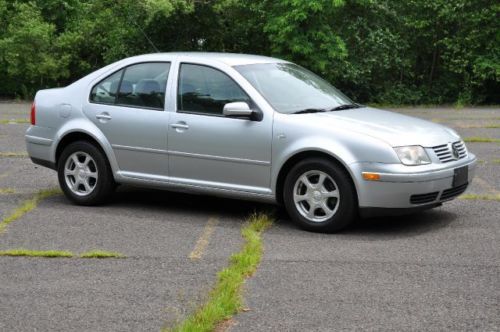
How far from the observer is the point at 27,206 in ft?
29.7

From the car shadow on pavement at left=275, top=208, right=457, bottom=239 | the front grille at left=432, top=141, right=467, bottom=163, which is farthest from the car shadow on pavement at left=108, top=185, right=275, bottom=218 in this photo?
the front grille at left=432, top=141, right=467, bottom=163

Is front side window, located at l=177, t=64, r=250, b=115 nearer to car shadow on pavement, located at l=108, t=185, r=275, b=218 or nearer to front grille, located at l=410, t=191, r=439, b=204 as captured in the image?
car shadow on pavement, located at l=108, t=185, r=275, b=218

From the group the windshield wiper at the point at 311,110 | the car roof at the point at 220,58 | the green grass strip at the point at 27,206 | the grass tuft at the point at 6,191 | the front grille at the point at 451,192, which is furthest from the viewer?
the grass tuft at the point at 6,191

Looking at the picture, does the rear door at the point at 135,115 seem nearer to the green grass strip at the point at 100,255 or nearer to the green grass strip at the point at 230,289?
the green grass strip at the point at 230,289

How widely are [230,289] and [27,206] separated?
12.4 ft

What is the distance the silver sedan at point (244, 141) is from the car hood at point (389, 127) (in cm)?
1

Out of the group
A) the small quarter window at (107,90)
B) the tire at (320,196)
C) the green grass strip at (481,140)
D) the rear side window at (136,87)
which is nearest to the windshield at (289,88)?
the tire at (320,196)

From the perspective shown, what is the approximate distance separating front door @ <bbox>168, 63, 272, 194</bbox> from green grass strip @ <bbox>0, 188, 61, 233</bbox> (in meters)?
1.54

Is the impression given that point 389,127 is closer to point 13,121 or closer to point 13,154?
point 13,154

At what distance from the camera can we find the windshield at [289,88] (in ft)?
27.1

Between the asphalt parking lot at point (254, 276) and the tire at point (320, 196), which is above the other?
Answer: the tire at point (320, 196)

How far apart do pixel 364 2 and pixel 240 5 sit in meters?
2.98

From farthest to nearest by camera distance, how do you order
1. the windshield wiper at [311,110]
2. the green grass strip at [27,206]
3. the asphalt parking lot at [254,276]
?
the green grass strip at [27,206] → the windshield wiper at [311,110] → the asphalt parking lot at [254,276]

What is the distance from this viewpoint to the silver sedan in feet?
24.9
